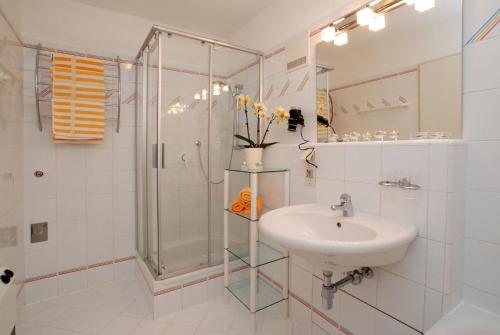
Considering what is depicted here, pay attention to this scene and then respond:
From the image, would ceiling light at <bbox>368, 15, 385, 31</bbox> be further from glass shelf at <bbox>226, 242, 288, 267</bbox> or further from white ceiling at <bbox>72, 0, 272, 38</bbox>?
glass shelf at <bbox>226, 242, 288, 267</bbox>

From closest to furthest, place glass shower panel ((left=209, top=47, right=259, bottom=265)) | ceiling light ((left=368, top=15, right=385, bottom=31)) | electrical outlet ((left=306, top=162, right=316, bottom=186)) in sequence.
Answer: ceiling light ((left=368, top=15, right=385, bottom=31))
electrical outlet ((left=306, top=162, right=316, bottom=186))
glass shower panel ((left=209, top=47, right=259, bottom=265))

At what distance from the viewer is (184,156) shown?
1.91 meters

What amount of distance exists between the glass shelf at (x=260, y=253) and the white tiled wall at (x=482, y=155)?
41.1 inches

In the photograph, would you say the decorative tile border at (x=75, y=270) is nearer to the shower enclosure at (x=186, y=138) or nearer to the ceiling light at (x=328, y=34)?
the shower enclosure at (x=186, y=138)

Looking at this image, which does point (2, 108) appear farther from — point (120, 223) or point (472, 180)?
point (472, 180)

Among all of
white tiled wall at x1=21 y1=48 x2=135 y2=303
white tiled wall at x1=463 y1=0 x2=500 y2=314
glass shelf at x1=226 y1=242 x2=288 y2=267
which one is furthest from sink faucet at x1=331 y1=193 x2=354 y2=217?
white tiled wall at x1=21 y1=48 x2=135 y2=303

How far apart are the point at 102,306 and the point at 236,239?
3.58ft

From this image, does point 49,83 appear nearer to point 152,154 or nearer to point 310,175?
point 152,154

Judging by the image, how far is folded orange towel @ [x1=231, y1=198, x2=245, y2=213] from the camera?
5.91 feet

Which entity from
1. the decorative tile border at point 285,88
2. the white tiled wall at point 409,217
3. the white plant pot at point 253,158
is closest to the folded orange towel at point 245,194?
the white plant pot at point 253,158

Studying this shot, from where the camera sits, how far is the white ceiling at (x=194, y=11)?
2.05 metres

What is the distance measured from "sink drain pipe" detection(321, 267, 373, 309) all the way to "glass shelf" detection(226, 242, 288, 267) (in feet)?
1.89

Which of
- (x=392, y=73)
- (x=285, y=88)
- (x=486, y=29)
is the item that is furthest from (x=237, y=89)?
(x=486, y=29)

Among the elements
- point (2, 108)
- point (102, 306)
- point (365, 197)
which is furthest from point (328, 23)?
point (102, 306)
